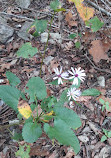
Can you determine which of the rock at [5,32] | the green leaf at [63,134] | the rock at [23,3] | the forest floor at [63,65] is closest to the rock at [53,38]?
the forest floor at [63,65]

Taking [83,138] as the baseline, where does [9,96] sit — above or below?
above

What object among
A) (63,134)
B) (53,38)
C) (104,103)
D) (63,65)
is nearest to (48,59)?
(63,65)

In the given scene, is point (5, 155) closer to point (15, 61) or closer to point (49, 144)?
point (49, 144)

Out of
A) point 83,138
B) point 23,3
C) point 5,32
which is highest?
point 23,3

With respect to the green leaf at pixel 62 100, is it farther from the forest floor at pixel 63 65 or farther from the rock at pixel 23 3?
the rock at pixel 23 3

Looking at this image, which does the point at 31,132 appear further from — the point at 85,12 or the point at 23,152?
the point at 85,12

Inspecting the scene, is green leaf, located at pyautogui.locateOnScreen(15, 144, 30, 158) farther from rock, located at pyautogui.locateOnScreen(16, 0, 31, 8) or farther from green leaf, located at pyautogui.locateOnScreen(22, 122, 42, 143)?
rock, located at pyautogui.locateOnScreen(16, 0, 31, 8)

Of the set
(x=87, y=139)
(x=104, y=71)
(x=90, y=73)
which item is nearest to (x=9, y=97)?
(x=87, y=139)
